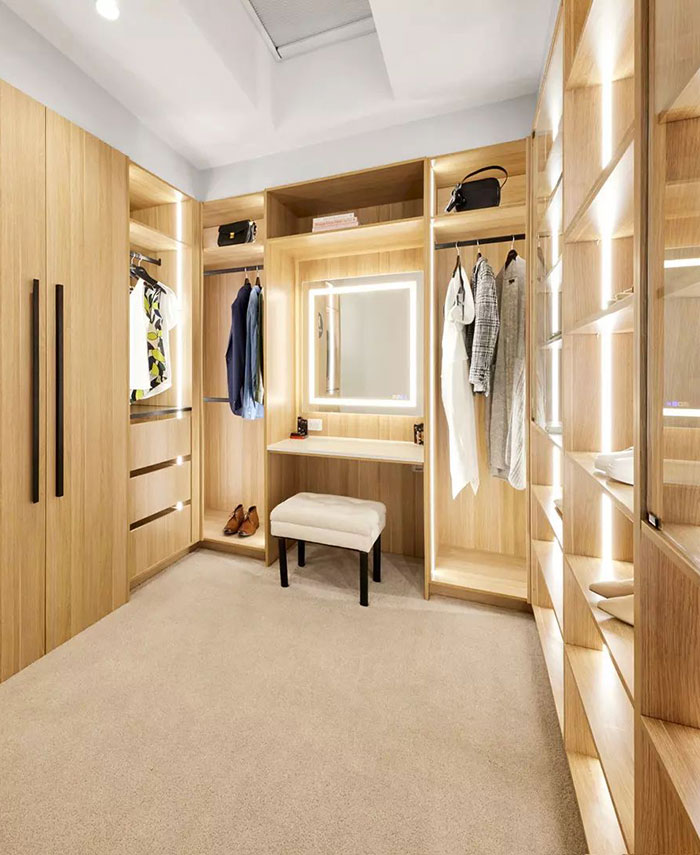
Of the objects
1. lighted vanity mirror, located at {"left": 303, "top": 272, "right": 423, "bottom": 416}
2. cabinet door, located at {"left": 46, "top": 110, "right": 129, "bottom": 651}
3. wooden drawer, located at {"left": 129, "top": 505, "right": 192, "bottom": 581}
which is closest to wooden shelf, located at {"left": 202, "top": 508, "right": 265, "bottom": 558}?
wooden drawer, located at {"left": 129, "top": 505, "right": 192, "bottom": 581}

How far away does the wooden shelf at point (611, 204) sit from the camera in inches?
37.6

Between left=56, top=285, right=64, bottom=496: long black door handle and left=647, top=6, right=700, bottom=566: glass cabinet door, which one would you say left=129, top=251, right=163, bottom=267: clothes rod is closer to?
left=56, top=285, right=64, bottom=496: long black door handle

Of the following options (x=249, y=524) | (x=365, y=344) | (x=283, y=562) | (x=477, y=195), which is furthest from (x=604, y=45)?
(x=249, y=524)

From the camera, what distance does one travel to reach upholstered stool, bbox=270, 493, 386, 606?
7.85ft

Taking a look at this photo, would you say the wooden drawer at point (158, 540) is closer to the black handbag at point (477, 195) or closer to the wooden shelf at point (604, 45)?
the black handbag at point (477, 195)

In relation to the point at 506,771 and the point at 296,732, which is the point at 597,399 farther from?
the point at 296,732

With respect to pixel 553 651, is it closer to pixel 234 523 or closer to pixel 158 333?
pixel 234 523

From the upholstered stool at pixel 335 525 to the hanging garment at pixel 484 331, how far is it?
0.97 meters

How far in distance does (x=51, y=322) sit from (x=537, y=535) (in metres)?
2.53

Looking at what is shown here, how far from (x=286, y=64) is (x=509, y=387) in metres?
2.35

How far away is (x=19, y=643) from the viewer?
72.7 inches

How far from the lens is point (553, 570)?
5.82 ft

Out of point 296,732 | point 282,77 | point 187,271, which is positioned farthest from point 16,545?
point 282,77

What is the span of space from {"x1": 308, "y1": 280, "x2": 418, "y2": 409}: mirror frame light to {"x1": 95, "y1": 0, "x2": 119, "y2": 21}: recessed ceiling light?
166 centimetres
